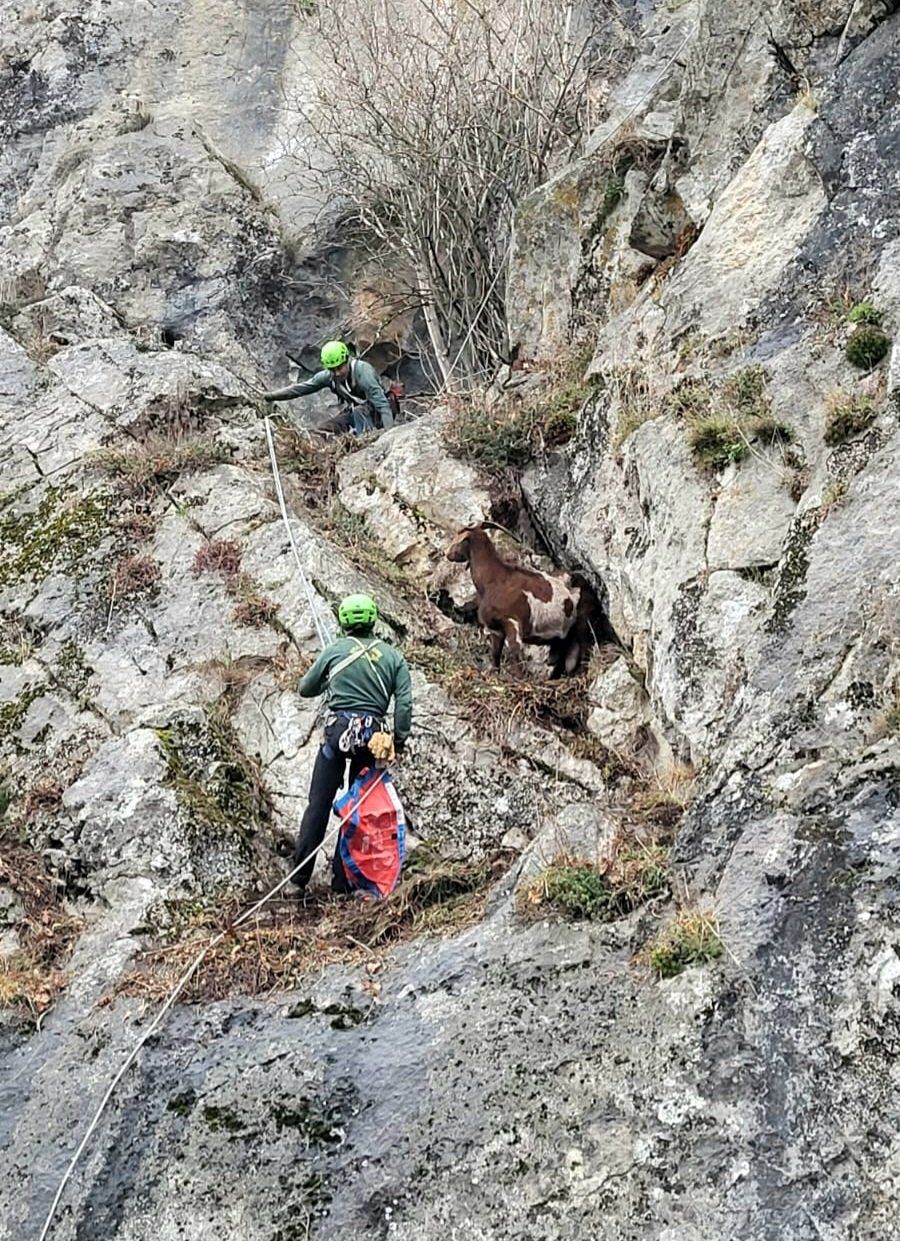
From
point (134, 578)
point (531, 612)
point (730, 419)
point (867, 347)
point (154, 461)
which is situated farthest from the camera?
point (154, 461)

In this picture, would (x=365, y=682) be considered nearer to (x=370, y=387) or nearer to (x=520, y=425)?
(x=520, y=425)

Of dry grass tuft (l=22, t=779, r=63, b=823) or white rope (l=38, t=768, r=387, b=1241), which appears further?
dry grass tuft (l=22, t=779, r=63, b=823)

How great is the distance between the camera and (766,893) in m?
6.74

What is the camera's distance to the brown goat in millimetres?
11789

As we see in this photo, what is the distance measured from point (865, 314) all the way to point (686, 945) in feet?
18.7

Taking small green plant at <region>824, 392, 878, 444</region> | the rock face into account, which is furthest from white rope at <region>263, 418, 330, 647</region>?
small green plant at <region>824, 392, 878, 444</region>

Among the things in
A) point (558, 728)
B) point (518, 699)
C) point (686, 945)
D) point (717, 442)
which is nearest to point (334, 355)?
point (518, 699)

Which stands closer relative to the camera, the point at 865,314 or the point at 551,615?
the point at 865,314

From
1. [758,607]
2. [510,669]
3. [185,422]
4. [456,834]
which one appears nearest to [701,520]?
[758,607]

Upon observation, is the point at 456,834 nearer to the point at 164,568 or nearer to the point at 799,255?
the point at 164,568

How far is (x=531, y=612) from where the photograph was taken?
1176cm

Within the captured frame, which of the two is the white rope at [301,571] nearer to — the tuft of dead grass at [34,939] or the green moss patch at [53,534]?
the green moss patch at [53,534]

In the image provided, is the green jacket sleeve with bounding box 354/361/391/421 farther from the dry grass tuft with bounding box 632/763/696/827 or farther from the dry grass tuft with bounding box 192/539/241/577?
the dry grass tuft with bounding box 632/763/696/827

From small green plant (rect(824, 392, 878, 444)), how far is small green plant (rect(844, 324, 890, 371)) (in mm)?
599
